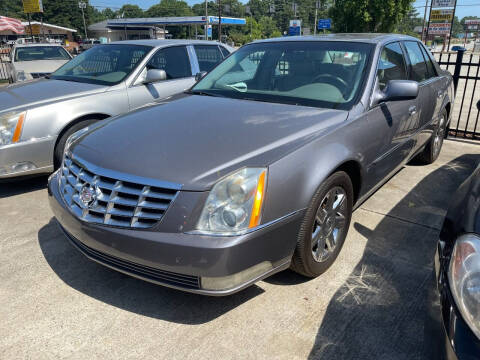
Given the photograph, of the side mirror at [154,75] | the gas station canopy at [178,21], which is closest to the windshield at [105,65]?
the side mirror at [154,75]

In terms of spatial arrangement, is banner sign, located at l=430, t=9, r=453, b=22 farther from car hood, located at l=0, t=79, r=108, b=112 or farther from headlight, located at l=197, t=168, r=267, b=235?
headlight, located at l=197, t=168, r=267, b=235

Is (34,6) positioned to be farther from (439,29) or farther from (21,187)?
(439,29)

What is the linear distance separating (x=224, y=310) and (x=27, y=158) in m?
2.79

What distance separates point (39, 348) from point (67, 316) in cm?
27

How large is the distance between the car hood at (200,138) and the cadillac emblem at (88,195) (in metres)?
0.15

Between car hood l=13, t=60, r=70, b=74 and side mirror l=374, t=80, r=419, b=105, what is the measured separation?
9.02 meters

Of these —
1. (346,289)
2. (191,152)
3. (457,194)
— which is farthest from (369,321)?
(191,152)

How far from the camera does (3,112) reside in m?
3.97

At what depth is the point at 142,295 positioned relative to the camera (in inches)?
105

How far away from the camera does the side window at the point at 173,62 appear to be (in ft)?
17.7

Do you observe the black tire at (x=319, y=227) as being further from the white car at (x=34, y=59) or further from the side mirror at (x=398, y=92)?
the white car at (x=34, y=59)

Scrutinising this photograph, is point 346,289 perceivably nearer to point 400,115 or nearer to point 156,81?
point 400,115

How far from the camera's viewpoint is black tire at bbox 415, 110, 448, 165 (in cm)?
514

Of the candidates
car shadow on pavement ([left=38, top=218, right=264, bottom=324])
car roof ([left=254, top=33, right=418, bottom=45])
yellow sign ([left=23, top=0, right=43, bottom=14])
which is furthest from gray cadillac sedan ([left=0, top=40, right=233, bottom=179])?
yellow sign ([left=23, top=0, right=43, bottom=14])
